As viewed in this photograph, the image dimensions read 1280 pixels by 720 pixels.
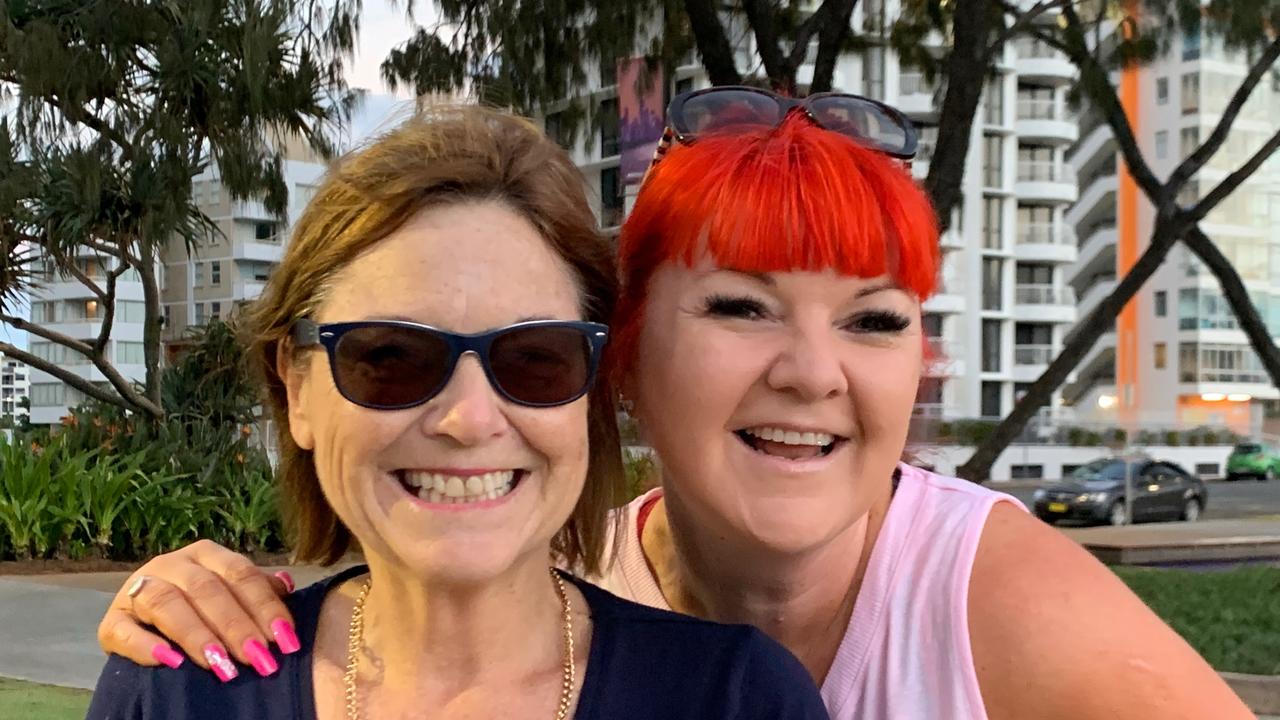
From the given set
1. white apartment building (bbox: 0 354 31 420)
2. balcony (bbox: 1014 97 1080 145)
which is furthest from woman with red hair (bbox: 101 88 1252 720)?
balcony (bbox: 1014 97 1080 145)

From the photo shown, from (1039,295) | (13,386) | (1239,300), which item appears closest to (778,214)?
(1239,300)

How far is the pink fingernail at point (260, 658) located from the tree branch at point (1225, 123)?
6.16m

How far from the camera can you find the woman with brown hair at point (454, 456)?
1.39 meters

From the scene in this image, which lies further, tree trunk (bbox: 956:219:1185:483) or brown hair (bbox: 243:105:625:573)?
tree trunk (bbox: 956:219:1185:483)

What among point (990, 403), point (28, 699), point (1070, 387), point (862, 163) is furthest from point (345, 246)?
point (1070, 387)

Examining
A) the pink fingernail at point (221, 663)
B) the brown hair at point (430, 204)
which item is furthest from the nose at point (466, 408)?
the pink fingernail at point (221, 663)

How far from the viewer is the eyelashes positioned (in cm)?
165

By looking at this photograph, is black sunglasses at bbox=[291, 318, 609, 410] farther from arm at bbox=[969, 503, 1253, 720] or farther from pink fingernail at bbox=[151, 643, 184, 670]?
arm at bbox=[969, 503, 1253, 720]

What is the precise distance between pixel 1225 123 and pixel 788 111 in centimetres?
622

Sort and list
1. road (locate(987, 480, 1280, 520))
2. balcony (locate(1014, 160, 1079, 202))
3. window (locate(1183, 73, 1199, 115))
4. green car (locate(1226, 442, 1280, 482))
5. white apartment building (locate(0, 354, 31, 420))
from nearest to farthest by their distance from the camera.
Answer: road (locate(987, 480, 1280, 520))
green car (locate(1226, 442, 1280, 482))
white apartment building (locate(0, 354, 31, 420))
window (locate(1183, 73, 1199, 115))
balcony (locate(1014, 160, 1079, 202))

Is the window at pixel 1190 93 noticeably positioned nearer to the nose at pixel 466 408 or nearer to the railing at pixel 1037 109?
the railing at pixel 1037 109

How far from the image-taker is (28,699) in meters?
5.30

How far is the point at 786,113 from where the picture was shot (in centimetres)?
175

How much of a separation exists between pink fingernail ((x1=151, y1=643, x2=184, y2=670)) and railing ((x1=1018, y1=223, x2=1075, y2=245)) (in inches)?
1791
